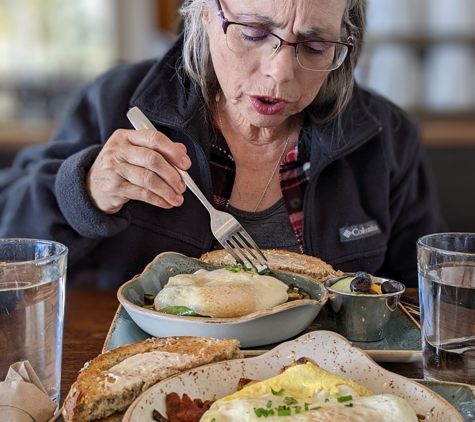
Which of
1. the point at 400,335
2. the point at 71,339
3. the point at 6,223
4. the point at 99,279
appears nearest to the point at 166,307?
the point at 71,339

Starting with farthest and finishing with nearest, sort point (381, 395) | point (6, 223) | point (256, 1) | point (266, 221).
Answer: point (6, 223), point (266, 221), point (256, 1), point (381, 395)

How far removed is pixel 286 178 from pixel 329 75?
214mm

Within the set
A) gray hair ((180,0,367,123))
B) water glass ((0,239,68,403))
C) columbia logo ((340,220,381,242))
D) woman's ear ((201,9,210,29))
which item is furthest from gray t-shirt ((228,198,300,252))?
water glass ((0,239,68,403))

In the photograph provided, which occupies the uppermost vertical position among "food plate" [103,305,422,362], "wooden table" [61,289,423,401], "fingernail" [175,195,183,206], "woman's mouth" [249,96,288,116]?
"woman's mouth" [249,96,288,116]

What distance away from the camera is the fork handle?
1.12m

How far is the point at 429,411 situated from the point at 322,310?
0.99 ft

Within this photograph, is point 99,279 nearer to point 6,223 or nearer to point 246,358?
point 6,223

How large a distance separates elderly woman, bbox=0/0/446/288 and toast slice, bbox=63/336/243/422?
370 mm

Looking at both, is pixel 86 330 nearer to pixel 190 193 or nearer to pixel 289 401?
pixel 190 193

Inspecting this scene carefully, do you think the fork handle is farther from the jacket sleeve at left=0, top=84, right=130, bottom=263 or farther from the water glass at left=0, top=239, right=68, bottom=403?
the water glass at left=0, top=239, right=68, bottom=403

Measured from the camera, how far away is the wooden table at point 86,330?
2.85ft

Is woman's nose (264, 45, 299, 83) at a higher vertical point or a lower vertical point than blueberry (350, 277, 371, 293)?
higher

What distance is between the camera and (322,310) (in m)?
0.96

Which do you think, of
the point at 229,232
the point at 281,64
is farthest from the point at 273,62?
the point at 229,232
